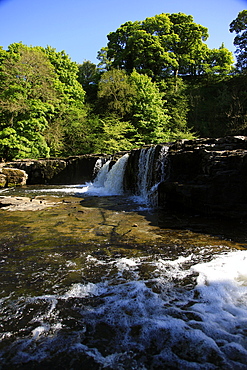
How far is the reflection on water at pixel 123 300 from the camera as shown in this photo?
1702mm

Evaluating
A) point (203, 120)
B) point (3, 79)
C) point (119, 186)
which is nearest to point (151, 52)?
point (203, 120)

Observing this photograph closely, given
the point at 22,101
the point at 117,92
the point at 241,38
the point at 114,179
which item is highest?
the point at 241,38

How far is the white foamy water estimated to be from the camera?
66.4 inches

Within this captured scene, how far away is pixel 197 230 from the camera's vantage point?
4.81 metres

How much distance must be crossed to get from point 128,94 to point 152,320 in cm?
2224

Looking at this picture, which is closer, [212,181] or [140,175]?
[212,181]

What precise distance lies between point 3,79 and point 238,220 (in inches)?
694

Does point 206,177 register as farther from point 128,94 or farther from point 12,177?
point 128,94

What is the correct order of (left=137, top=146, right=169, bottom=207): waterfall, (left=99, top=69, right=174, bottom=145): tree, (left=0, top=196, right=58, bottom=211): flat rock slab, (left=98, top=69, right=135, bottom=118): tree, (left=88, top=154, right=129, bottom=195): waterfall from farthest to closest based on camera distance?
(left=98, top=69, right=135, bottom=118): tree
(left=99, top=69, right=174, bottom=145): tree
(left=88, top=154, right=129, bottom=195): waterfall
(left=137, top=146, right=169, bottom=207): waterfall
(left=0, top=196, right=58, bottom=211): flat rock slab

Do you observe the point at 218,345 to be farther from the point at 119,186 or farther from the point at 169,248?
the point at 119,186

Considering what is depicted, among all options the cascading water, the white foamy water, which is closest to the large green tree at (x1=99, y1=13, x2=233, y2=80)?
the cascading water

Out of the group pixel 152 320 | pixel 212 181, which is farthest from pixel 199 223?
pixel 152 320

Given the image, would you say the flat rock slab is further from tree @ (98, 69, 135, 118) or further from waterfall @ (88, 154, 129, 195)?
tree @ (98, 69, 135, 118)

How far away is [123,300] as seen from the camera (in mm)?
2359
